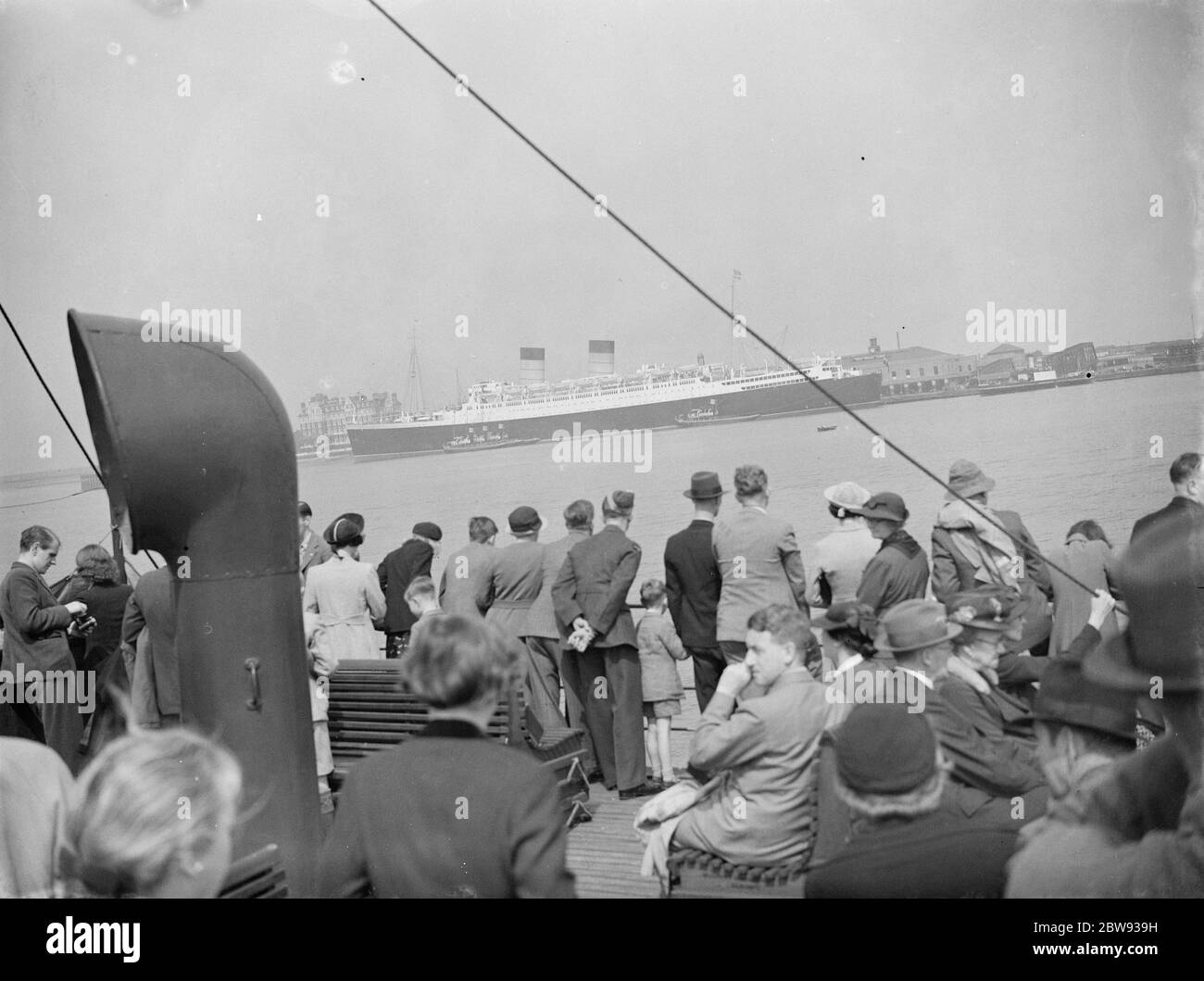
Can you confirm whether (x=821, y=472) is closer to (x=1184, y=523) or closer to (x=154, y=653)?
(x=1184, y=523)

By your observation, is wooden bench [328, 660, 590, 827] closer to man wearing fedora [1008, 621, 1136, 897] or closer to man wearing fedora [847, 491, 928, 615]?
man wearing fedora [847, 491, 928, 615]

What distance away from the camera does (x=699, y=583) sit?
638cm

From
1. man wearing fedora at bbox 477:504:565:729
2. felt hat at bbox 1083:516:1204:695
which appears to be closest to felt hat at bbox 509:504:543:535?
man wearing fedora at bbox 477:504:565:729

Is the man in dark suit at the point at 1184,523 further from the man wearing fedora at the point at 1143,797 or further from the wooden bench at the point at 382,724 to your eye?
the wooden bench at the point at 382,724

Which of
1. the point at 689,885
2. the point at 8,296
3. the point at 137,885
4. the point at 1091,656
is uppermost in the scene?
the point at 8,296

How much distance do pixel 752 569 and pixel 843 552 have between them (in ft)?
1.66

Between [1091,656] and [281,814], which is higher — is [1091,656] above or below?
above

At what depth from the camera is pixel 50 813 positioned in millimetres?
2971

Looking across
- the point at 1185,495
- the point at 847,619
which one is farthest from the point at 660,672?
the point at 1185,495

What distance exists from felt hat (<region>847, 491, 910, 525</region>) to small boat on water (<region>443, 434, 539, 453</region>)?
7702 mm

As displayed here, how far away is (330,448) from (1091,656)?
29.9 ft

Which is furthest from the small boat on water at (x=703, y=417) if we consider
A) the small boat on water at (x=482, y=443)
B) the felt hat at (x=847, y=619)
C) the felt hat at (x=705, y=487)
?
the felt hat at (x=847, y=619)
